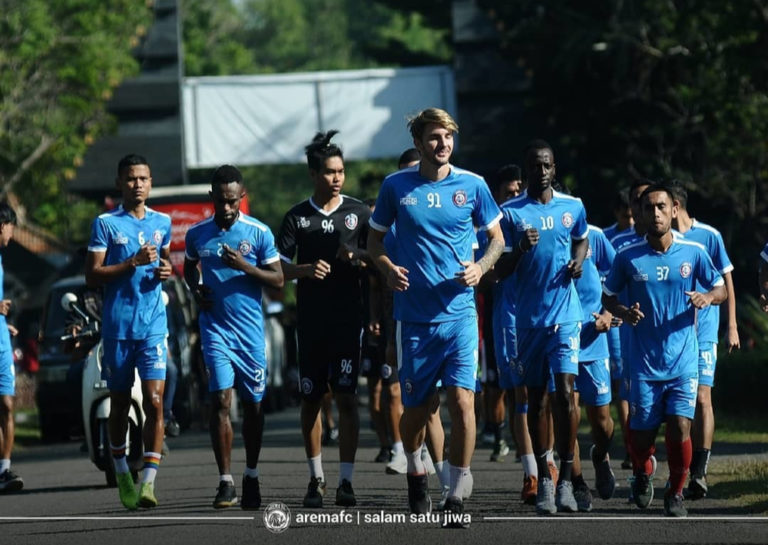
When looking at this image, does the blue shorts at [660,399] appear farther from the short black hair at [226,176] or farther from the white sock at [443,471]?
the short black hair at [226,176]

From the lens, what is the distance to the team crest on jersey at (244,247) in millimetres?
13203

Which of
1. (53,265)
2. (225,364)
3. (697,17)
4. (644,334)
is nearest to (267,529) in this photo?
(225,364)

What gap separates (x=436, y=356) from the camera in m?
11.7

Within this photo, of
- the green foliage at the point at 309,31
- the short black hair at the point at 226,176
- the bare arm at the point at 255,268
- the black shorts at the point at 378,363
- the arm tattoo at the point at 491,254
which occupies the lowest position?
the black shorts at the point at 378,363

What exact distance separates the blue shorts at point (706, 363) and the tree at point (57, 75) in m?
26.6

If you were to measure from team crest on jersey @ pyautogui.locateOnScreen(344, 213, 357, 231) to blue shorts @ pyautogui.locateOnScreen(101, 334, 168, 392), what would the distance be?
1491mm

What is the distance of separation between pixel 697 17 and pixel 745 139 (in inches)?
107


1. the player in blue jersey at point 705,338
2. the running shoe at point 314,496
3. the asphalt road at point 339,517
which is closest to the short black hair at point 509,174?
the player in blue jersey at point 705,338

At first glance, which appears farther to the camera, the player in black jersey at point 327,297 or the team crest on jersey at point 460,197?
the player in black jersey at point 327,297

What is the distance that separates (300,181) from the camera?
99.5 m

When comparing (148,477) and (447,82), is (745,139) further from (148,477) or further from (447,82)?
(148,477)

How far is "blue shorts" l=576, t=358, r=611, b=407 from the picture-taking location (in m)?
13.5

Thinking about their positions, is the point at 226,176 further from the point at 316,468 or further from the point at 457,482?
the point at 457,482
